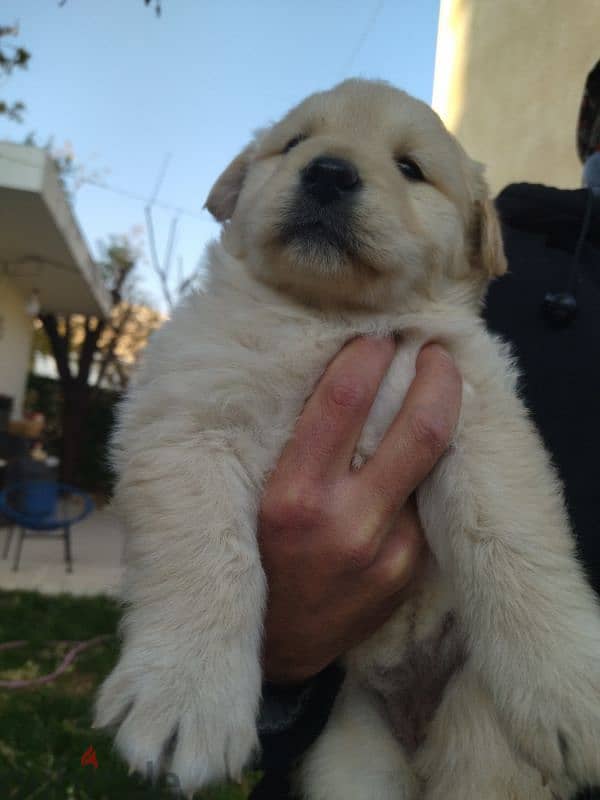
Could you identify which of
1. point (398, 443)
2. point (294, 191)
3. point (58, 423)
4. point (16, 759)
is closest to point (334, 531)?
point (398, 443)

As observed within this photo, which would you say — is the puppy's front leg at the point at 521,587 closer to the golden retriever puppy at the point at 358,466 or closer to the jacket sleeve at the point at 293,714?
the golden retriever puppy at the point at 358,466

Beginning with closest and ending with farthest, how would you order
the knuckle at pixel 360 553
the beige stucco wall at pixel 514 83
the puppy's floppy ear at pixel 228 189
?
1. the knuckle at pixel 360 553
2. the puppy's floppy ear at pixel 228 189
3. the beige stucco wall at pixel 514 83

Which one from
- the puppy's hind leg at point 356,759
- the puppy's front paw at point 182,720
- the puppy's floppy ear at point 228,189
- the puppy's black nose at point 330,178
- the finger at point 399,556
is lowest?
the puppy's hind leg at point 356,759

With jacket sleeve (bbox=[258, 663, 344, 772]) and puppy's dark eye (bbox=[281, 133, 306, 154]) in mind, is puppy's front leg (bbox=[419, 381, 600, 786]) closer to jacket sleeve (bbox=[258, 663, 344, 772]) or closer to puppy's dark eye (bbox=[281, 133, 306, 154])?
jacket sleeve (bbox=[258, 663, 344, 772])

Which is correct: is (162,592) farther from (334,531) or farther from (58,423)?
(58,423)

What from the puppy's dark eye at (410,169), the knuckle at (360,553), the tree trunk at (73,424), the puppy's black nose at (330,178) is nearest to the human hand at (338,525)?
the knuckle at (360,553)

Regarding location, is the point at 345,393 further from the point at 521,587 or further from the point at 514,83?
the point at 514,83

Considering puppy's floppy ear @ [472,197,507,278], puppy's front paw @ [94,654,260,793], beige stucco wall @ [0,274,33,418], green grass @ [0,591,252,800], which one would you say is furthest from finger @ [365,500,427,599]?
beige stucco wall @ [0,274,33,418]

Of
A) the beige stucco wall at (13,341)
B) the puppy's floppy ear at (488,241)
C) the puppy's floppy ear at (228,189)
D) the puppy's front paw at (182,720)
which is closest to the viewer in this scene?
the puppy's front paw at (182,720)

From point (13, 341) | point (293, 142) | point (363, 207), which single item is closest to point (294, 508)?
point (363, 207)
